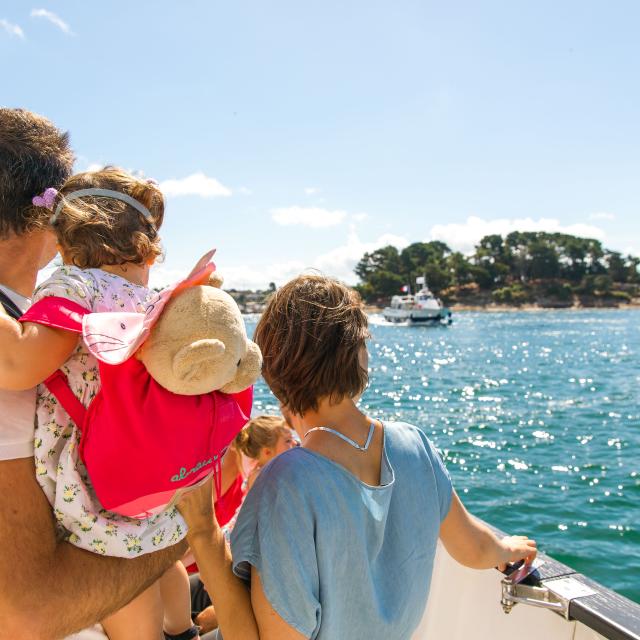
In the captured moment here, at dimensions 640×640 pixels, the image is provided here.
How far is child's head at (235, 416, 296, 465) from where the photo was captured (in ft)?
9.98

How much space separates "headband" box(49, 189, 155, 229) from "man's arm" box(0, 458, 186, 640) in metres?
0.53

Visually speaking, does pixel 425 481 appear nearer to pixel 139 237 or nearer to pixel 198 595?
pixel 139 237

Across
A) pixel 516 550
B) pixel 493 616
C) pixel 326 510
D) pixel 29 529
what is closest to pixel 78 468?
pixel 29 529

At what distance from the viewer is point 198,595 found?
8.65 ft

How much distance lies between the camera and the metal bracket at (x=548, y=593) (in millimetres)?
1736

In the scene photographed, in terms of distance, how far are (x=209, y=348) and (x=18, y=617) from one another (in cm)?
60

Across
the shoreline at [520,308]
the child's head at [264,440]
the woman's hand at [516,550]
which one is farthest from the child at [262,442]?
the shoreline at [520,308]

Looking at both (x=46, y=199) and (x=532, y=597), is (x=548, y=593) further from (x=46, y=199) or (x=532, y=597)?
(x=46, y=199)

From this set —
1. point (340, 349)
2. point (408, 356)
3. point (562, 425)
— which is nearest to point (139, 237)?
point (340, 349)

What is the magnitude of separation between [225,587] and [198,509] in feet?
0.54

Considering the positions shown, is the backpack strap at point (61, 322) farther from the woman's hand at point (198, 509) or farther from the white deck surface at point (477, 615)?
the white deck surface at point (477, 615)

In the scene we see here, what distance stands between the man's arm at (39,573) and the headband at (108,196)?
1.73ft

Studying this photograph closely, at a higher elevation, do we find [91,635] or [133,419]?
[133,419]

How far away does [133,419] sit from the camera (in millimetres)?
1061
